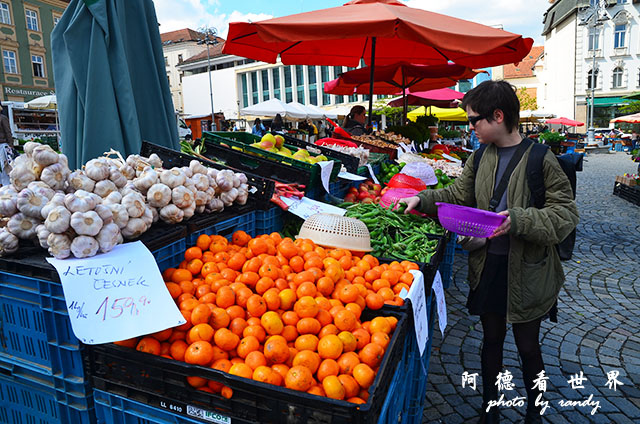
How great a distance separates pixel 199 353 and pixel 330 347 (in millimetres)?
509

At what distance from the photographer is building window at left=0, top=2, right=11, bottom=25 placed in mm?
30717

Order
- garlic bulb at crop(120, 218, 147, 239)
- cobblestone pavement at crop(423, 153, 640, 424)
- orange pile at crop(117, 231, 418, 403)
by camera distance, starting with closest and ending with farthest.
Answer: orange pile at crop(117, 231, 418, 403), garlic bulb at crop(120, 218, 147, 239), cobblestone pavement at crop(423, 153, 640, 424)

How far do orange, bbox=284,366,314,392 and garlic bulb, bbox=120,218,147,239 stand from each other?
0.98 meters

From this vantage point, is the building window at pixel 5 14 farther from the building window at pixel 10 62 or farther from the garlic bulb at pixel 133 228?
the garlic bulb at pixel 133 228

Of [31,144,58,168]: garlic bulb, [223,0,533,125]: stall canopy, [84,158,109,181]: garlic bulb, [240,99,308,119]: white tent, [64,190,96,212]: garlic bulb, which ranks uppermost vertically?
[240,99,308,119]: white tent

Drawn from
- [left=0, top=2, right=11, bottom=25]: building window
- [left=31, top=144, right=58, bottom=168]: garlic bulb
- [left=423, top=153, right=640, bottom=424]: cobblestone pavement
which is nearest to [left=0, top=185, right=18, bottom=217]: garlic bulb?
[left=31, top=144, right=58, bottom=168]: garlic bulb

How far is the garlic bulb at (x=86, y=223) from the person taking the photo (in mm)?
1653

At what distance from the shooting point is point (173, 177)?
229cm

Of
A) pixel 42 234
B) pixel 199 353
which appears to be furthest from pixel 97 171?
pixel 199 353

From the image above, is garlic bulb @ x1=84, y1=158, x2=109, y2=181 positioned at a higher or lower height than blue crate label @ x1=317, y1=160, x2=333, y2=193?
higher

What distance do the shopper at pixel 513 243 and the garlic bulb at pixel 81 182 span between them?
6.91ft

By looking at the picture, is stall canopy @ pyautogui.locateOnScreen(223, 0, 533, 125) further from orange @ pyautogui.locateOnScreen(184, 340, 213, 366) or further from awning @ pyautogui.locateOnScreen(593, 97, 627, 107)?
awning @ pyautogui.locateOnScreen(593, 97, 627, 107)

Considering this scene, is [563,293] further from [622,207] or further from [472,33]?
[622,207]

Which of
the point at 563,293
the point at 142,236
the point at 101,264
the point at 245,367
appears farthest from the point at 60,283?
the point at 563,293
